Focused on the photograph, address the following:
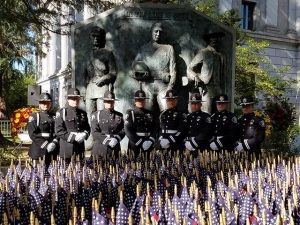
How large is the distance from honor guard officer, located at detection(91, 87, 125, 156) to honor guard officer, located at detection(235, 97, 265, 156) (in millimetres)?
2155

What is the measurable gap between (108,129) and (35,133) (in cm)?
122

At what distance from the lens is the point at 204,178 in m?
5.73

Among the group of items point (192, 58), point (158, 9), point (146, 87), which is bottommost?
point (146, 87)

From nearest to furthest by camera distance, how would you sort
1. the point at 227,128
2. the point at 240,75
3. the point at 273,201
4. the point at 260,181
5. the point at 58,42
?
the point at 273,201, the point at 260,181, the point at 227,128, the point at 240,75, the point at 58,42

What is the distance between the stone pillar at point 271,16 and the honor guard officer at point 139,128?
87.4ft

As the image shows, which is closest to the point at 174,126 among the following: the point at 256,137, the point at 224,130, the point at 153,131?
the point at 153,131

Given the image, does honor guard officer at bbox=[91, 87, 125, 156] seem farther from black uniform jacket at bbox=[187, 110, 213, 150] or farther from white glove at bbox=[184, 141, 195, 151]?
black uniform jacket at bbox=[187, 110, 213, 150]

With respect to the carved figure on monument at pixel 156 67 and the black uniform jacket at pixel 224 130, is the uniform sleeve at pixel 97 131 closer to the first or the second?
the carved figure on monument at pixel 156 67

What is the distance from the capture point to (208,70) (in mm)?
9828

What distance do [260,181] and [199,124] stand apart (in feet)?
11.8

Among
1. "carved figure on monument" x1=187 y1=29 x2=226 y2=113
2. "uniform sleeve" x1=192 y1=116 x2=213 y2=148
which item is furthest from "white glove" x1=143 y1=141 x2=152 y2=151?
"carved figure on monument" x1=187 y1=29 x2=226 y2=113

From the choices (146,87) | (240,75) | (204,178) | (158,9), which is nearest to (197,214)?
(204,178)

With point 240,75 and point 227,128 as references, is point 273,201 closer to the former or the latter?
→ point 227,128

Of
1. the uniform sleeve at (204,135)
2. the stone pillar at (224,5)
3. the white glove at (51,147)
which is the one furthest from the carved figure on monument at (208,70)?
the stone pillar at (224,5)
